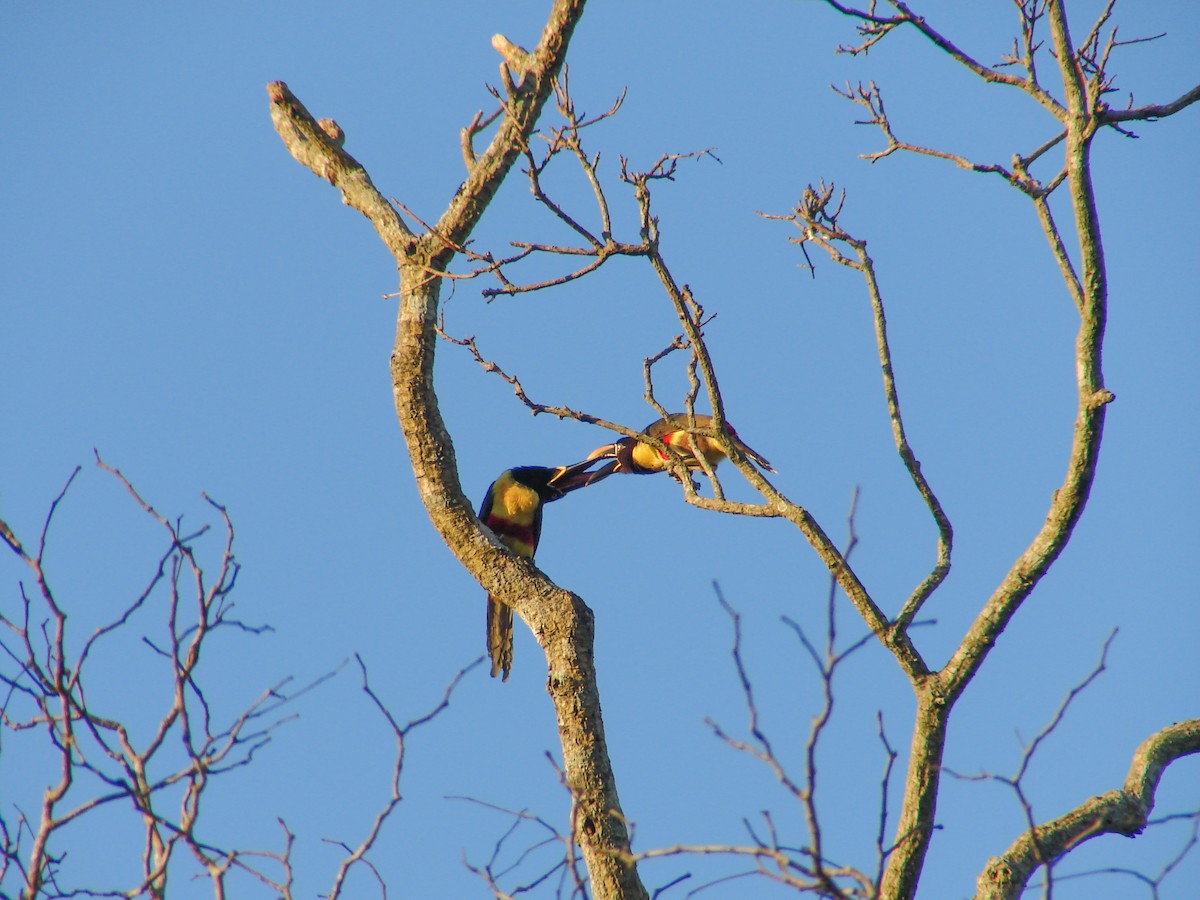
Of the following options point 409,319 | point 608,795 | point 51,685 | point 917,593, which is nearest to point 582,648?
point 608,795

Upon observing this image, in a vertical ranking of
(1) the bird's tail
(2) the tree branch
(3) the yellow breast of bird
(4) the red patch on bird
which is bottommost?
(2) the tree branch

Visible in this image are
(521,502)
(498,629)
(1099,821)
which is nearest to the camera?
(1099,821)

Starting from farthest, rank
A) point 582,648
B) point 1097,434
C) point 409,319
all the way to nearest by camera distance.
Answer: point 409,319 → point 582,648 → point 1097,434

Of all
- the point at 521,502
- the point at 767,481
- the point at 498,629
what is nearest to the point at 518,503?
the point at 521,502

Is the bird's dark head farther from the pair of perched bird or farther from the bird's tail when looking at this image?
the bird's tail

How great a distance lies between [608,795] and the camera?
3453 mm

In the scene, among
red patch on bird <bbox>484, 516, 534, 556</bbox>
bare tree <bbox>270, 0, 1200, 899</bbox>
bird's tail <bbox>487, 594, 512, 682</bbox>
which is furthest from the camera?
red patch on bird <bbox>484, 516, 534, 556</bbox>

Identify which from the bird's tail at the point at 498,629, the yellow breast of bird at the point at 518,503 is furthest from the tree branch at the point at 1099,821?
the yellow breast of bird at the point at 518,503

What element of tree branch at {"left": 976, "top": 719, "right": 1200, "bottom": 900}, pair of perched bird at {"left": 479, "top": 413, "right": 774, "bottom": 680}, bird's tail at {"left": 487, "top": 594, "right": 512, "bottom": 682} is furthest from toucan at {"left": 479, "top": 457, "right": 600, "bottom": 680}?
tree branch at {"left": 976, "top": 719, "right": 1200, "bottom": 900}

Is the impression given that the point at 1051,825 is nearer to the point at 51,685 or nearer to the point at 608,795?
the point at 608,795

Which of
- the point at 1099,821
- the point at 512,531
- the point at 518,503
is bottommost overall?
the point at 1099,821

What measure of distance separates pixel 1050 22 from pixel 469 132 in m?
2.21

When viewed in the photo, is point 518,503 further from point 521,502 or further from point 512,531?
point 512,531

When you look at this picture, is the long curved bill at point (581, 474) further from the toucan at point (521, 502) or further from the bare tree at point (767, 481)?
the bare tree at point (767, 481)
